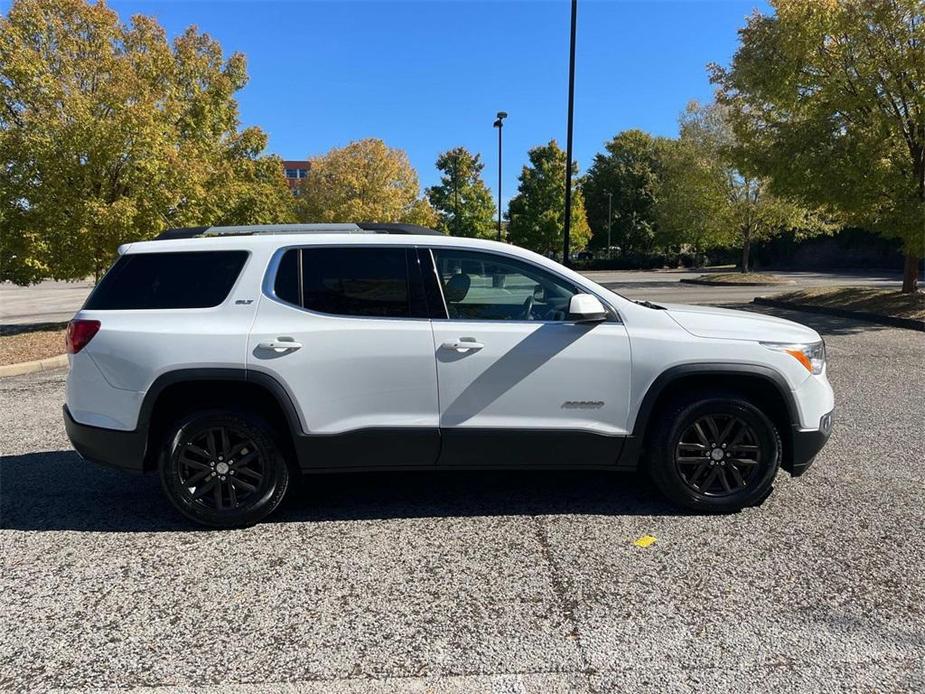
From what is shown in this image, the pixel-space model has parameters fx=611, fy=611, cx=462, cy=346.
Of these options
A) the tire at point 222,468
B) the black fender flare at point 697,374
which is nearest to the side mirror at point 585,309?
the black fender flare at point 697,374

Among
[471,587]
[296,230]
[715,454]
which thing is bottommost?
[471,587]

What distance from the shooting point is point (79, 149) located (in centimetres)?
1093

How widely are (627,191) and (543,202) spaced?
15.1m

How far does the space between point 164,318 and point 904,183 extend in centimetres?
1422

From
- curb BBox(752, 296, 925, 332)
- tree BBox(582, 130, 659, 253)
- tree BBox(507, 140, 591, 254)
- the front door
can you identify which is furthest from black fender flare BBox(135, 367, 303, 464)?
tree BBox(582, 130, 659, 253)

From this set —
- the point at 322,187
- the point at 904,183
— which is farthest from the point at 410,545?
the point at 322,187

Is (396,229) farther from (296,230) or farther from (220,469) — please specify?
(220,469)

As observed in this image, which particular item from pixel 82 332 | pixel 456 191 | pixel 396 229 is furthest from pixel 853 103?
pixel 456 191

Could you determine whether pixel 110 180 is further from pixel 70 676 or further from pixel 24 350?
pixel 70 676

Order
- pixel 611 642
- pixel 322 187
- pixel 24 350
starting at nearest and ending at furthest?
1. pixel 611 642
2. pixel 24 350
3. pixel 322 187

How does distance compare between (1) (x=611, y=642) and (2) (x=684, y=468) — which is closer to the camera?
(1) (x=611, y=642)

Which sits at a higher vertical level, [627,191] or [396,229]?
[627,191]

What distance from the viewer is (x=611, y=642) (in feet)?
8.69

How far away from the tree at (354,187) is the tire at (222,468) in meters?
25.4
